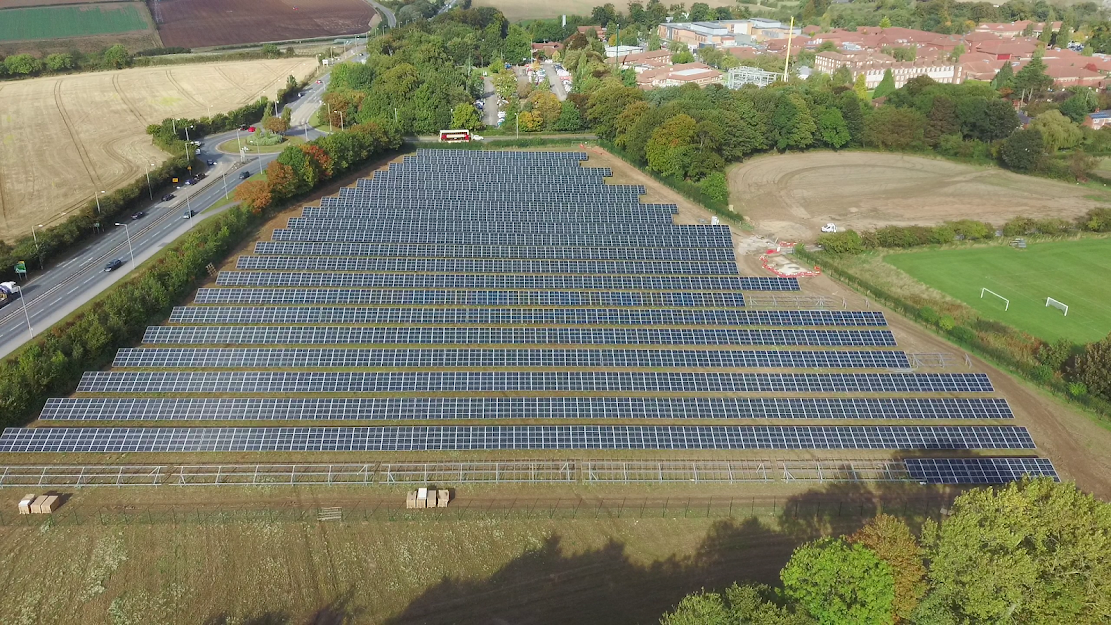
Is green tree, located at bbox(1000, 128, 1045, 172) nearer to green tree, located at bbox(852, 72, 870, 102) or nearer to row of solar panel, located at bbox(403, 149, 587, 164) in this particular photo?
green tree, located at bbox(852, 72, 870, 102)

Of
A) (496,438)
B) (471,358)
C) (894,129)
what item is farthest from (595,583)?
(894,129)

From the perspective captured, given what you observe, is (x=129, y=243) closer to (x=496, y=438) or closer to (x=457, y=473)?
(x=496, y=438)

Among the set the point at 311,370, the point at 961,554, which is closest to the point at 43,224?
the point at 311,370

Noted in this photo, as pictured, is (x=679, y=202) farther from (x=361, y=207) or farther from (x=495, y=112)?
(x=495, y=112)

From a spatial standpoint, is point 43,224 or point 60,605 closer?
point 60,605

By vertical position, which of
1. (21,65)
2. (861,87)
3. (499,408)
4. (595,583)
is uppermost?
(21,65)

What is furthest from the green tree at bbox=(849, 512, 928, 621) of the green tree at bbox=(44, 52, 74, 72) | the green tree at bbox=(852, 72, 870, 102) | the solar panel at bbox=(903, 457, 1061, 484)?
the green tree at bbox=(44, 52, 74, 72)

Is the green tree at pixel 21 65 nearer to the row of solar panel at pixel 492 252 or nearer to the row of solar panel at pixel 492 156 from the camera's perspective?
the row of solar panel at pixel 492 156
